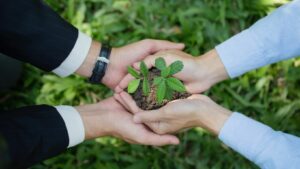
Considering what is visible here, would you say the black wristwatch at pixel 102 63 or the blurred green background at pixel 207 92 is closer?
the black wristwatch at pixel 102 63

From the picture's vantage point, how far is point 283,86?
246cm

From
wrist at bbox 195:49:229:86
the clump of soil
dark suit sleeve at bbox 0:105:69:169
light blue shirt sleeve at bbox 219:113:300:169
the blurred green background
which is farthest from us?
the blurred green background

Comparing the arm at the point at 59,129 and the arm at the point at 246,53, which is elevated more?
the arm at the point at 246,53

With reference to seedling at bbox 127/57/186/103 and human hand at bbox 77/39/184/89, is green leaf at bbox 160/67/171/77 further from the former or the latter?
human hand at bbox 77/39/184/89

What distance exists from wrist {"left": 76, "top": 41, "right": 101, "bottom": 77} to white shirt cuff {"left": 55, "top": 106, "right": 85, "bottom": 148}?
0.69 feet

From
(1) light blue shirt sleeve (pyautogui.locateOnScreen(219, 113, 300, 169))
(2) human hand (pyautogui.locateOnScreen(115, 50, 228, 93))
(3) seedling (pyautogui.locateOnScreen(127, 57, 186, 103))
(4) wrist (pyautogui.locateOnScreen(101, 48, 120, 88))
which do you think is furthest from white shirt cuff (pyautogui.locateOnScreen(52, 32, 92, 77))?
(1) light blue shirt sleeve (pyautogui.locateOnScreen(219, 113, 300, 169))

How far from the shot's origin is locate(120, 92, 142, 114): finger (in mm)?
2004

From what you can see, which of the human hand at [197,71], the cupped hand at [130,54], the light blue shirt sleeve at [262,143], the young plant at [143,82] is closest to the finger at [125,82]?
the human hand at [197,71]

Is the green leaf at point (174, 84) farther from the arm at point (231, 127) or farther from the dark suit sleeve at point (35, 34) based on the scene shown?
the dark suit sleeve at point (35, 34)

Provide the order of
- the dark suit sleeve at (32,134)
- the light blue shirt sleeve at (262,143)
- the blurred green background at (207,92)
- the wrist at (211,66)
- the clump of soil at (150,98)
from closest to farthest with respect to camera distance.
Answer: the light blue shirt sleeve at (262,143) < the dark suit sleeve at (32,134) < the clump of soil at (150,98) < the wrist at (211,66) < the blurred green background at (207,92)

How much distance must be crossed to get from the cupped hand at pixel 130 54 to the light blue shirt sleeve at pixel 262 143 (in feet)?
1.64

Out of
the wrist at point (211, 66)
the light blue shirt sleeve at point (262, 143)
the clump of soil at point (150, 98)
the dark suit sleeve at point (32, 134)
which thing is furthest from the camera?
the wrist at point (211, 66)

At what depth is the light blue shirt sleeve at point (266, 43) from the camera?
189 cm

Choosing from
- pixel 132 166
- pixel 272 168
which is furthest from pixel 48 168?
pixel 272 168
